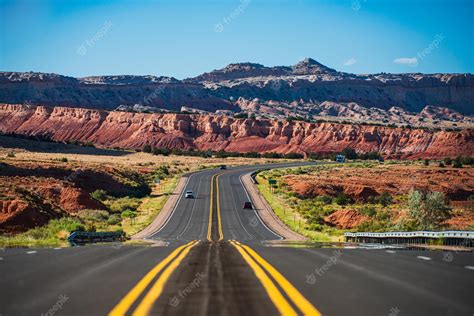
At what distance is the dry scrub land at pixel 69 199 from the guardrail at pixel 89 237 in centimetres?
68

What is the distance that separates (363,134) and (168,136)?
63.1 metres

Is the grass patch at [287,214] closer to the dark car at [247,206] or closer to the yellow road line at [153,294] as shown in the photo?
the dark car at [247,206]

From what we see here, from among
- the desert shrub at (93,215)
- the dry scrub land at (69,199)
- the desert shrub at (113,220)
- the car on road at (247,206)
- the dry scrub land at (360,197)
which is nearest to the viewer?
the dry scrub land at (69,199)

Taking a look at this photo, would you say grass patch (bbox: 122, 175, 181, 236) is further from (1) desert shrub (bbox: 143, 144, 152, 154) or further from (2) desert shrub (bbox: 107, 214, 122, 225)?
(1) desert shrub (bbox: 143, 144, 152, 154)

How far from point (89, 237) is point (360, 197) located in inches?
2123

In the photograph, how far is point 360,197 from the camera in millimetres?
74688

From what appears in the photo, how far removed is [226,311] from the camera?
5781 millimetres

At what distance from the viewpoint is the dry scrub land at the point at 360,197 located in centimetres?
5069

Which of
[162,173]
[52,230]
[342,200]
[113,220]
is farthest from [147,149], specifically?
[52,230]

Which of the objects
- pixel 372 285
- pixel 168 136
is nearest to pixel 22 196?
pixel 372 285

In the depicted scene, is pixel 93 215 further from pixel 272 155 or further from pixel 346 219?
pixel 272 155

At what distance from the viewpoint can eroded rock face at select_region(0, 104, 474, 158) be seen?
6486 inches

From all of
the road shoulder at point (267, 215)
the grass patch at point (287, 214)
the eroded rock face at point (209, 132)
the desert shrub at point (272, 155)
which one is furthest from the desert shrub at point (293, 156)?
the grass patch at point (287, 214)

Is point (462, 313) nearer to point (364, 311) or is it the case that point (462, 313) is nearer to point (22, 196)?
point (364, 311)
